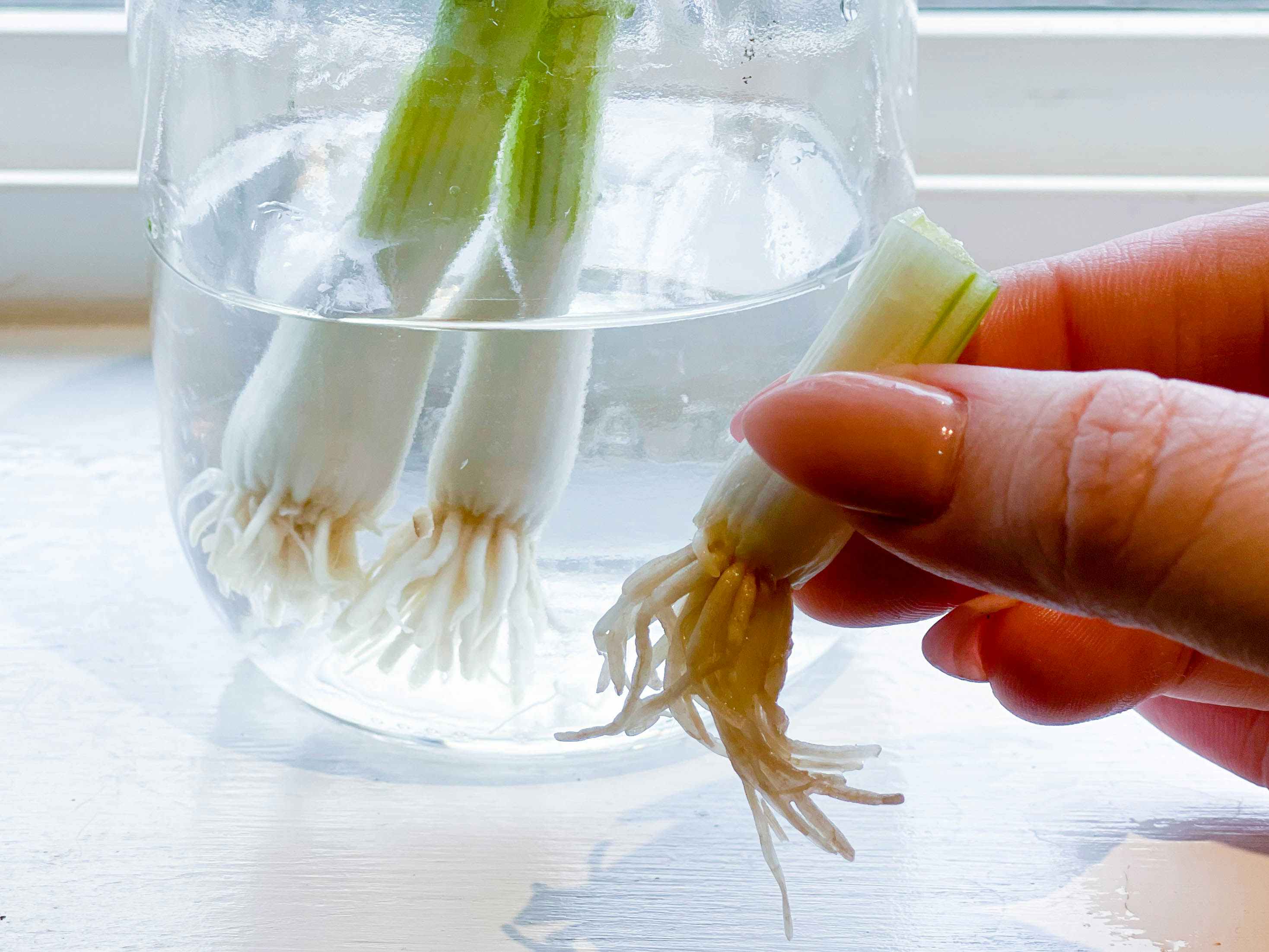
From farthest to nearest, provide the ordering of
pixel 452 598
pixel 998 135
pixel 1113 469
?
pixel 998 135 < pixel 452 598 < pixel 1113 469

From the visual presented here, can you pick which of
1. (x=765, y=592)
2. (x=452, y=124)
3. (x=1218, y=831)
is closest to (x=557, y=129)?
(x=452, y=124)

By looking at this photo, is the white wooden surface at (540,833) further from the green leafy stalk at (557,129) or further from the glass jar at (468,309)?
the green leafy stalk at (557,129)

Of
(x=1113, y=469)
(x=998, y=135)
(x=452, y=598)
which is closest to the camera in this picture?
(x=1113, y=469)

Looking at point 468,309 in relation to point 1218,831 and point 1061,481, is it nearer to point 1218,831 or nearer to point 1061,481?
point 1061,481

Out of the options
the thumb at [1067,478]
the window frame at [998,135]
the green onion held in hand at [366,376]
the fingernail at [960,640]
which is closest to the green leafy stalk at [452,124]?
the green onion held in hand at [366,376]

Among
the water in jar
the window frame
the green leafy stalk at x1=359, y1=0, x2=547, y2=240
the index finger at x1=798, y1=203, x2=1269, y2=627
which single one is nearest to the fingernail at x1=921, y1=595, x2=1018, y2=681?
the index finger at x1=798, y1=203, x2=1269, y2=627
